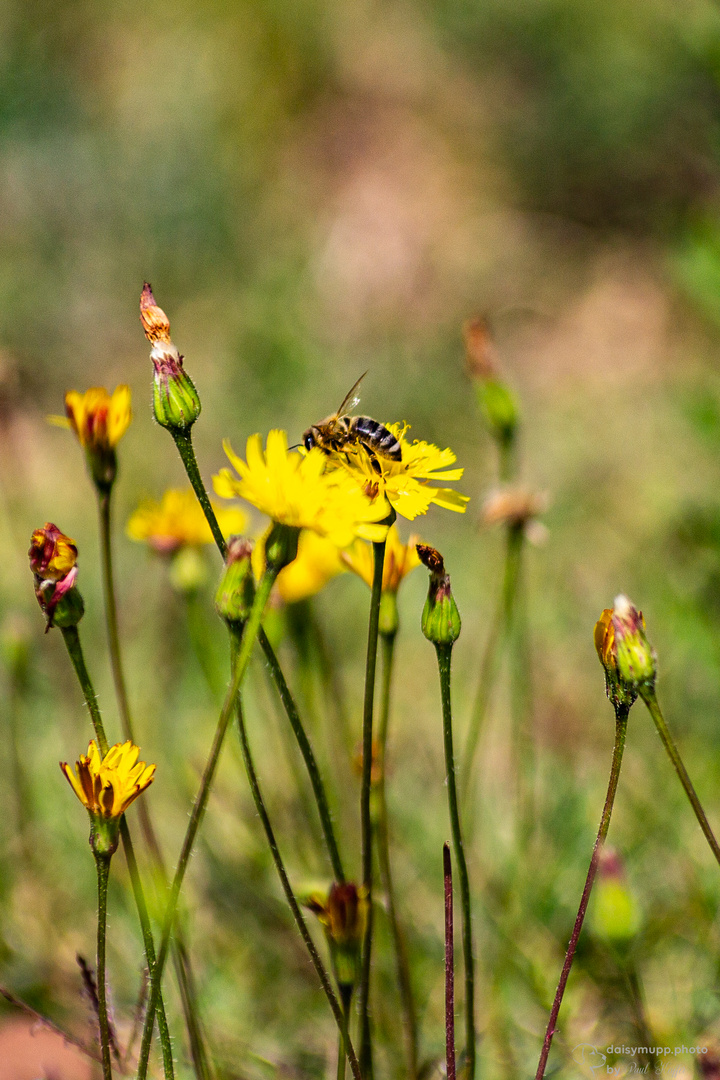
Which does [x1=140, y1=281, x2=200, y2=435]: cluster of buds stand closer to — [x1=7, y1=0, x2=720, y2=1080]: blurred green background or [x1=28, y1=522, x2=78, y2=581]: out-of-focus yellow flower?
[x1=28, y1=522, x2=78, y2=581]: out-of-focus yellow flower

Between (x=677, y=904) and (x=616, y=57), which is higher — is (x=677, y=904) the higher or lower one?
the lower one

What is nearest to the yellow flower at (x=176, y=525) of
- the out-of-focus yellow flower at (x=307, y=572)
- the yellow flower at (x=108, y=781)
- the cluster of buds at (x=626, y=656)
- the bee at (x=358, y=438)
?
the out-of-focus yellow flower at (x=307, y=572)

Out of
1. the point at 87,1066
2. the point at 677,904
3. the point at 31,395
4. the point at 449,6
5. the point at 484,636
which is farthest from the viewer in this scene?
the point at 449,6

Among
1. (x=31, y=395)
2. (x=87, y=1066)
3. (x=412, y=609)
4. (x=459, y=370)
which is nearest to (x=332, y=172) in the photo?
(x=459, y=370)

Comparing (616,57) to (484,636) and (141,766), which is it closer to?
(484,636)

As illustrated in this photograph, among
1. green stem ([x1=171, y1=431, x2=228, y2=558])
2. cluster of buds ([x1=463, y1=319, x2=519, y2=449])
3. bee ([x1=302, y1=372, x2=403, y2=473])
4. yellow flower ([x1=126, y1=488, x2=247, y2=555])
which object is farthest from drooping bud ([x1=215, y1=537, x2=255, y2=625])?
cluster of buds ([x1=463, y1=319, x2=519, y2=449])

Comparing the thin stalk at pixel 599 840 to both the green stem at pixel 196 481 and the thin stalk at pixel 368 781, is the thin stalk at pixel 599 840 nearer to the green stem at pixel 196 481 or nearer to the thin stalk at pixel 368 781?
the thin stalk at pixel 368 781

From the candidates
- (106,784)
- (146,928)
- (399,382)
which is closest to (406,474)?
(106,784)
